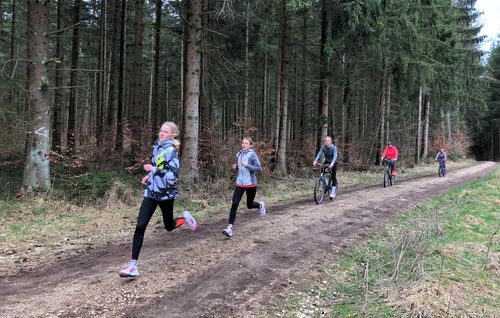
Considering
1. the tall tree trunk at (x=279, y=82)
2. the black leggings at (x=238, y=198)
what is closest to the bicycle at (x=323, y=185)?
the black leggings at (x=238, y=198)

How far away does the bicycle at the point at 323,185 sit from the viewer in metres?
11.7

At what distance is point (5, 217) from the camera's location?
27.2 ft

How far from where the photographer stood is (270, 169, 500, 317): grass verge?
4527 millimetres

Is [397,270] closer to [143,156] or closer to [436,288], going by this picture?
[436,288]

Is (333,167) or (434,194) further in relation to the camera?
(434,194)

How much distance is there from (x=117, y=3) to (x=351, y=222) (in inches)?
576

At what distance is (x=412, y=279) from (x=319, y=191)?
21.5 ft

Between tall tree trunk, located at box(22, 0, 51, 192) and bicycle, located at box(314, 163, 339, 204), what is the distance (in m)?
7.33

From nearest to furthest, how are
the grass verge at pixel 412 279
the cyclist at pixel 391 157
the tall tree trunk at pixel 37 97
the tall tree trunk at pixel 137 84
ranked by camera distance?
the grass verge at pixel 412 279, the tall tree trunk at pixel 37 97, the tall tree trunk at pixel 137 84, the cyclist at pixel 391 157

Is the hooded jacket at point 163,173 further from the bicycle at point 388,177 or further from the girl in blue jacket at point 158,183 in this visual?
the bicycle at point 388,177

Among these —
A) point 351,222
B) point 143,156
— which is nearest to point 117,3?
point 143,156

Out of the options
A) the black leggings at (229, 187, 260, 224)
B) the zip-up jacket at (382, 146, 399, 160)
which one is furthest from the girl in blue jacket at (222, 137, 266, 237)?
the zip-up jacket at (382, 146, 399, 160)

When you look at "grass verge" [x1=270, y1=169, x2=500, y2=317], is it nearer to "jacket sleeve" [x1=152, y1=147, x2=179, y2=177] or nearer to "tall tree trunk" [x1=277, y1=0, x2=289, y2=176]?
"jacket sleeve" [x1=152, y1=147, x2=179, y2=177]

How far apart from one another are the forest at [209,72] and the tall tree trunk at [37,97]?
0.08 feet
